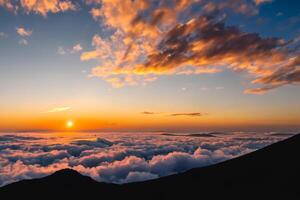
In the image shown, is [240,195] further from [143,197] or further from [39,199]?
[39,199]

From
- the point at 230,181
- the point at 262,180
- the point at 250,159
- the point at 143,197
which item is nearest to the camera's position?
the point at 262,180

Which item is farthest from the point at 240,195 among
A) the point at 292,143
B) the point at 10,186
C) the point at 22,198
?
the point at 10,186

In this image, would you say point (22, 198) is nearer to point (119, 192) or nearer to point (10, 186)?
point (10, 186)

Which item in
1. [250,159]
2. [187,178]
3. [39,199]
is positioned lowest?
[39,199]

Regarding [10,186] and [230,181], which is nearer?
[230,181]

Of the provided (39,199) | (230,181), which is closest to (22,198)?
(39,199)

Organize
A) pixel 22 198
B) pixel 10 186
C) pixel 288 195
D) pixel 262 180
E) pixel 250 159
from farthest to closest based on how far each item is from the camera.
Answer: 1. pixel 10 186
2. pixel 22 198
3. pixel 250 159
4. pixel 262 180
5. pixel 288 195

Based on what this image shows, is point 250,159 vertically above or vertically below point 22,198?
above
